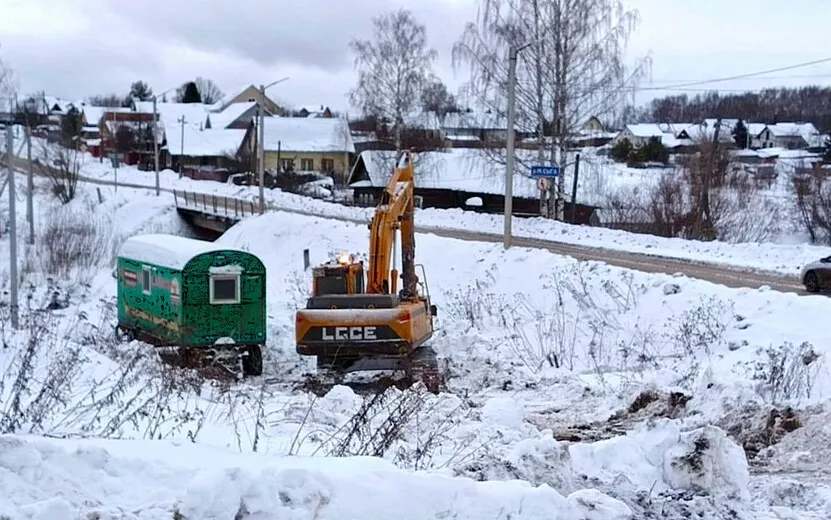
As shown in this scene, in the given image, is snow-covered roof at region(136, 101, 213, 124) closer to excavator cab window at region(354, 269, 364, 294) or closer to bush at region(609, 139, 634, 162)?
bush at region(609, 139, 634, 162)

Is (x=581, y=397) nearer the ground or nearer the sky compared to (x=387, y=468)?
nearer the ground

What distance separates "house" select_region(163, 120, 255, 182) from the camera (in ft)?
281

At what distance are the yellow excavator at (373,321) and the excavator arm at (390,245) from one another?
0.06 feet

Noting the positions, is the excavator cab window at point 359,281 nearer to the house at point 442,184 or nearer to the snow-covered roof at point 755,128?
the house at point 442,184

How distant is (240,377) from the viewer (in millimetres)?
17578

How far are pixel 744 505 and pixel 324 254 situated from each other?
97.7 ft

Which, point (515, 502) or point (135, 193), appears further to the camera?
point (135, 193)

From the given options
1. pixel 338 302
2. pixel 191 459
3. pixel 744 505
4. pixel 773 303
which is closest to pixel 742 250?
pixel 773 303

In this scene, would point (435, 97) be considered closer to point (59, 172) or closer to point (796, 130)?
point (59, 172)

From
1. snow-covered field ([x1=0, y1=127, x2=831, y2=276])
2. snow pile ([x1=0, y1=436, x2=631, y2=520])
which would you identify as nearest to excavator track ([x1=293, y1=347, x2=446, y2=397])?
snow pile ([x1=0, y1=436, x2=631, y2=520])

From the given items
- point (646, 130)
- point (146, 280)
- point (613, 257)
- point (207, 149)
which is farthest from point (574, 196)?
point (646, 130)

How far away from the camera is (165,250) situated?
19.5 m

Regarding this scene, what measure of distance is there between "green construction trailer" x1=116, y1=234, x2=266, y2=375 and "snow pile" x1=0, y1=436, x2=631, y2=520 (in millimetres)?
12020

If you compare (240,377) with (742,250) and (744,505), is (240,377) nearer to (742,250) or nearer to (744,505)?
(744,505)
